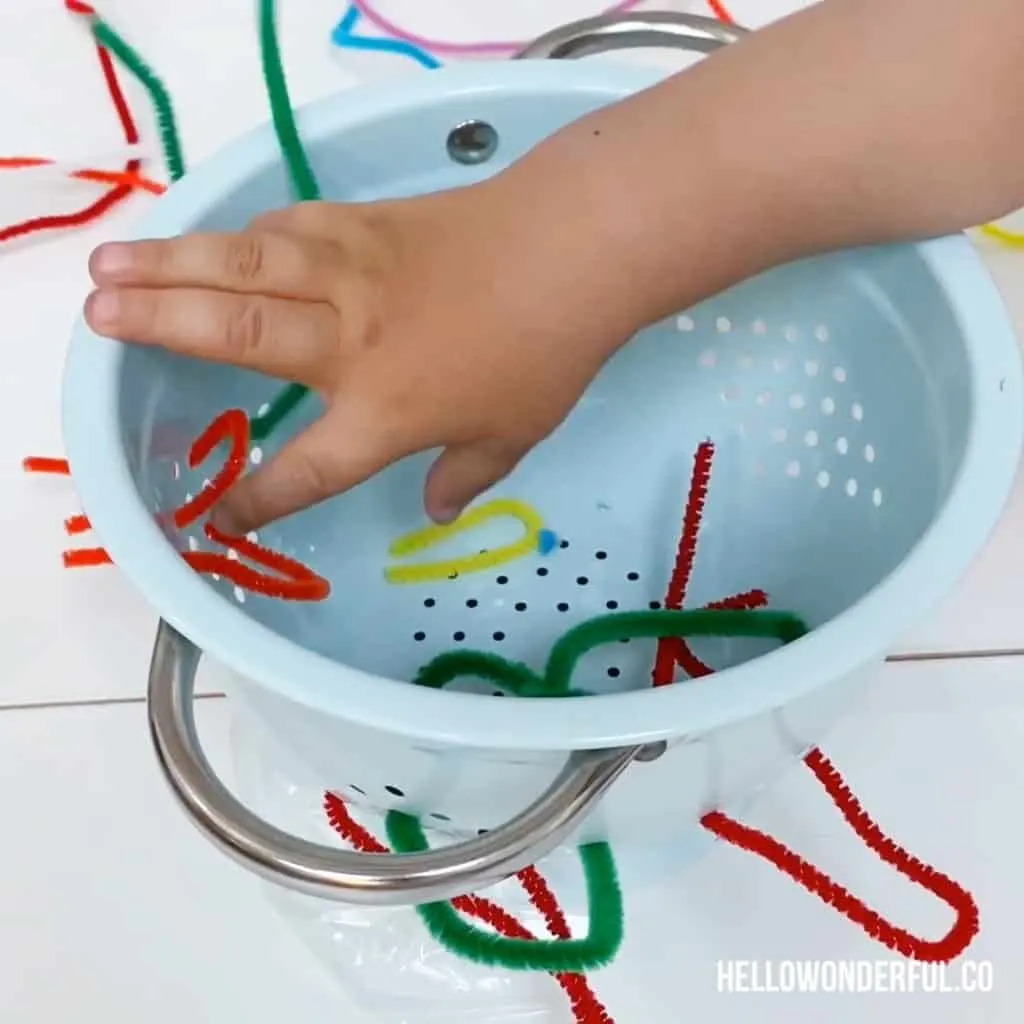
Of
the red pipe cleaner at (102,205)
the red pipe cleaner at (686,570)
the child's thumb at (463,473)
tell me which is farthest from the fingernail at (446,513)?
the red pipe cleaner at (102,205)

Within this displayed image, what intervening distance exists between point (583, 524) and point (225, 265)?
0.23 metres

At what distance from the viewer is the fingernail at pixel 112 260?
401 mm

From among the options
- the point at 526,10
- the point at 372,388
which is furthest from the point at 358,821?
the point at 526,10

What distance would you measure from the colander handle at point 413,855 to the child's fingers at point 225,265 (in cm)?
16

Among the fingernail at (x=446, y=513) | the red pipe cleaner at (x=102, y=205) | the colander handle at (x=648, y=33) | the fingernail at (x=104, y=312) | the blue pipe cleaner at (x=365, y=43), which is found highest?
the colander handle at (x=648, y=33)

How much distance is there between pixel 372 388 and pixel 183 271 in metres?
0.07

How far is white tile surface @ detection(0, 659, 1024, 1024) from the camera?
0.48 m

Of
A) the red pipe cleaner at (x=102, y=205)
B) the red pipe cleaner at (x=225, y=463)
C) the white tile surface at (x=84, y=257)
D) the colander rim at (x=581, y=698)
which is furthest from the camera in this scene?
the red pipe cleaner at (x=102, y=205)

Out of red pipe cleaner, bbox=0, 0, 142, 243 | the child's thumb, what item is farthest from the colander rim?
red pipe cleaner, bbox=0, 0, 142, 243

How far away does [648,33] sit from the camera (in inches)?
19.6

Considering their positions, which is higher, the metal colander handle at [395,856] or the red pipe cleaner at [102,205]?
the red pipe cleaner at [102,205]

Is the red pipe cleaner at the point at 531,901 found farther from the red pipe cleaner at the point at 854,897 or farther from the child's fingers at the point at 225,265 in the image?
the child's fingers at the point at 225,265

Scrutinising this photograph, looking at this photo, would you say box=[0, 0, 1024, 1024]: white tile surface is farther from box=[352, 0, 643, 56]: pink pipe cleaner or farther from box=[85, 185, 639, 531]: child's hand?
box=[352, 0, 643, 56]: pink pipe cleaner

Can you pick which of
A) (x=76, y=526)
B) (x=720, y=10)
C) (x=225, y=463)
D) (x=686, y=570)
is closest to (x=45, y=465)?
(x=76, y=526)
